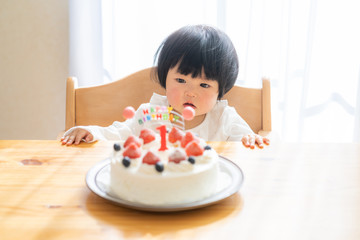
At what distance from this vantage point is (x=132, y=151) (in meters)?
0.72

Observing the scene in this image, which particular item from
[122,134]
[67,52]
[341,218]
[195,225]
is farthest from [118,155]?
[67,52]

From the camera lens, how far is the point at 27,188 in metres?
0.79

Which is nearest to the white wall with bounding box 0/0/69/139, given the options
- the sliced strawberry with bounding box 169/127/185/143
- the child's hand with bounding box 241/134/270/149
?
the child's hand with bounding box 241/134/270/149

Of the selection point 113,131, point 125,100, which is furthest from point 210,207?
point 125,100

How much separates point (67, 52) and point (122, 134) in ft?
3.84

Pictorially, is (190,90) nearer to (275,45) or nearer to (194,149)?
(194,149)

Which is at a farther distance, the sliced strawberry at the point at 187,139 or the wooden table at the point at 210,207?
the sliced strawberry at the point at 187,139

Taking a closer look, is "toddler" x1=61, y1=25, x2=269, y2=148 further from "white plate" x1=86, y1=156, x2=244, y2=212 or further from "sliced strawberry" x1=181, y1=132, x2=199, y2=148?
"sliced strawberry" x1=181, y1=132, x2=199, y2=148

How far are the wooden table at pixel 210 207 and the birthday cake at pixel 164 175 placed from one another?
0.03m

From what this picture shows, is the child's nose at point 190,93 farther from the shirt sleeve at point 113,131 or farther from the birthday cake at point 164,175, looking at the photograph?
the birthday cake at point 164,175

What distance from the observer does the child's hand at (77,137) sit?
1.11 m

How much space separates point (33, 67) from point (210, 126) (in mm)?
1432

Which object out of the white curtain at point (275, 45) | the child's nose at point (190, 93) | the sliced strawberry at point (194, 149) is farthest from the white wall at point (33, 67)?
the sliced strawberry at point (194, 149)

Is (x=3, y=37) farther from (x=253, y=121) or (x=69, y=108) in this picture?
(x=253, y=121)
